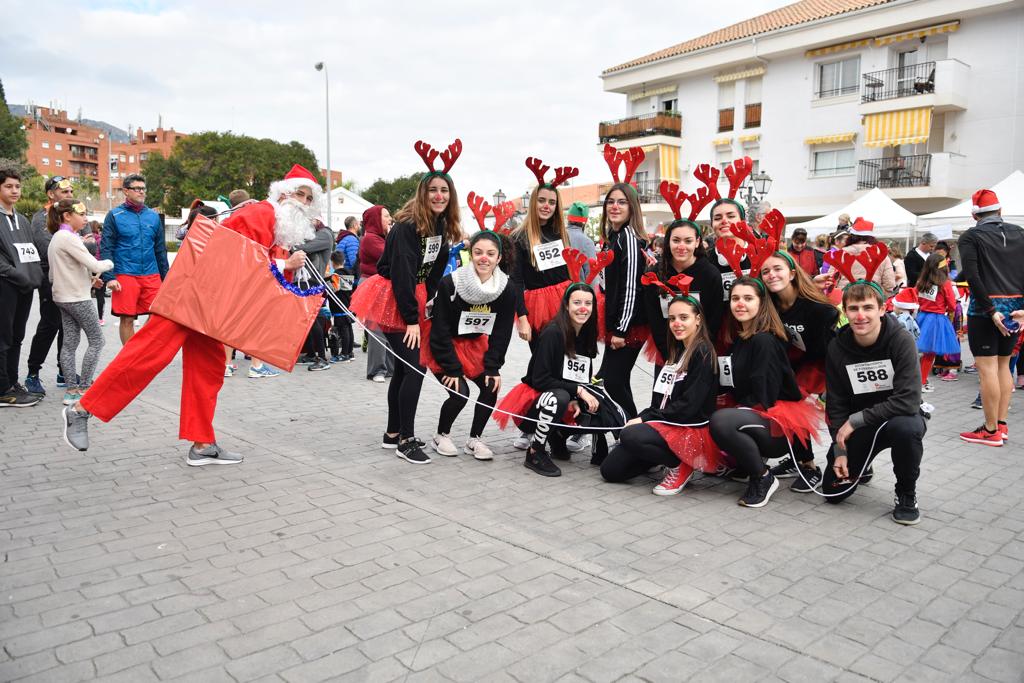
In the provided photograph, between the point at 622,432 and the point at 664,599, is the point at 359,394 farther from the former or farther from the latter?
the point at 664,599

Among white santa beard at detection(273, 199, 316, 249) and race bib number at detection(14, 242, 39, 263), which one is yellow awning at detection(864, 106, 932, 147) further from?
race bib number at detection(14, 242, 39, 263)

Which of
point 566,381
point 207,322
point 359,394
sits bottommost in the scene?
point 359,394

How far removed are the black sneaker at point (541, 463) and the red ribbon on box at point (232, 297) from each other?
171 centimetres

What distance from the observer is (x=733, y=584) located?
11.2 feet

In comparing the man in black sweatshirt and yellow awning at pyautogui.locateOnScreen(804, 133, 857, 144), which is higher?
yellow awning at pyautogui.locateOnScreen(804, 133, 857, 144)

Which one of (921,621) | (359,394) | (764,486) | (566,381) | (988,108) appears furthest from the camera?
(988,108)

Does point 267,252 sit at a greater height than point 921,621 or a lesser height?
greater

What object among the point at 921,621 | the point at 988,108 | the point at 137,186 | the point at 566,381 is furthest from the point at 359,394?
the point at 988,108

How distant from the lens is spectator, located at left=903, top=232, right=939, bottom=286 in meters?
10.6

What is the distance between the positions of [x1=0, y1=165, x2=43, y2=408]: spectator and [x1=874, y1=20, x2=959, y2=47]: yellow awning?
28.4 metres

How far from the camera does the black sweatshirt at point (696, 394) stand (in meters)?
4.75

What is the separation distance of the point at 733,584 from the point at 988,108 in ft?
92.1

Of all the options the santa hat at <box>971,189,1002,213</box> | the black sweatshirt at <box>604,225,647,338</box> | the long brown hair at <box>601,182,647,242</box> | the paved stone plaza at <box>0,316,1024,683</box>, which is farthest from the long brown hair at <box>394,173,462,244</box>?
the santa hat at <box>971,189,1002,213</box>

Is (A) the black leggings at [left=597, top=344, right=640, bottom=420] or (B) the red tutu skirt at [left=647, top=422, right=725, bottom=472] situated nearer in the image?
(B) the red tutu skirt at [left=647, top=422, right=725, bottom=472]
